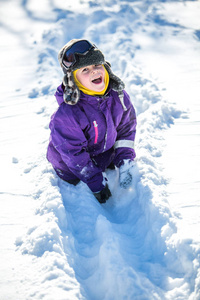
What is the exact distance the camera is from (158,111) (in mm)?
3221

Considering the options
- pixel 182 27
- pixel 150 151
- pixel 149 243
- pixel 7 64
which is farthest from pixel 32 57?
pixel 149 243

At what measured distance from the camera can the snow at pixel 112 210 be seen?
4.70ft

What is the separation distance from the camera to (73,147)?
201 cm

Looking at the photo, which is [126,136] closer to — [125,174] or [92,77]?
[125,174]

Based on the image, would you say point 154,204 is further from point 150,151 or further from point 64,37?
point 64,37

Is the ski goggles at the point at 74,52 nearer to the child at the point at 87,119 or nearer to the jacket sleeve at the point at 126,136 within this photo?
the child at the point at 87,119

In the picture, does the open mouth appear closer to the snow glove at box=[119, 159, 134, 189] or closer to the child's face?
the child's face

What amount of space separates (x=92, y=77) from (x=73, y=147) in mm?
560

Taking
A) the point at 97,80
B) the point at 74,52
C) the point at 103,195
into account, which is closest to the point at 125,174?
the point at 103,195

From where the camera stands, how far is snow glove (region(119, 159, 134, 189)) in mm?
2139

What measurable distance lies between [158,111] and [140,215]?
1.70 metres

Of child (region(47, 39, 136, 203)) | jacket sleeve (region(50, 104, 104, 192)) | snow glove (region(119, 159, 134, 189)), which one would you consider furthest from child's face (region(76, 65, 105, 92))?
snow glove (region(119, 159, 134, 189))

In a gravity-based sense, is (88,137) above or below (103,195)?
above

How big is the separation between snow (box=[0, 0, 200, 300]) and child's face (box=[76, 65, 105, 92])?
0.74 meters
